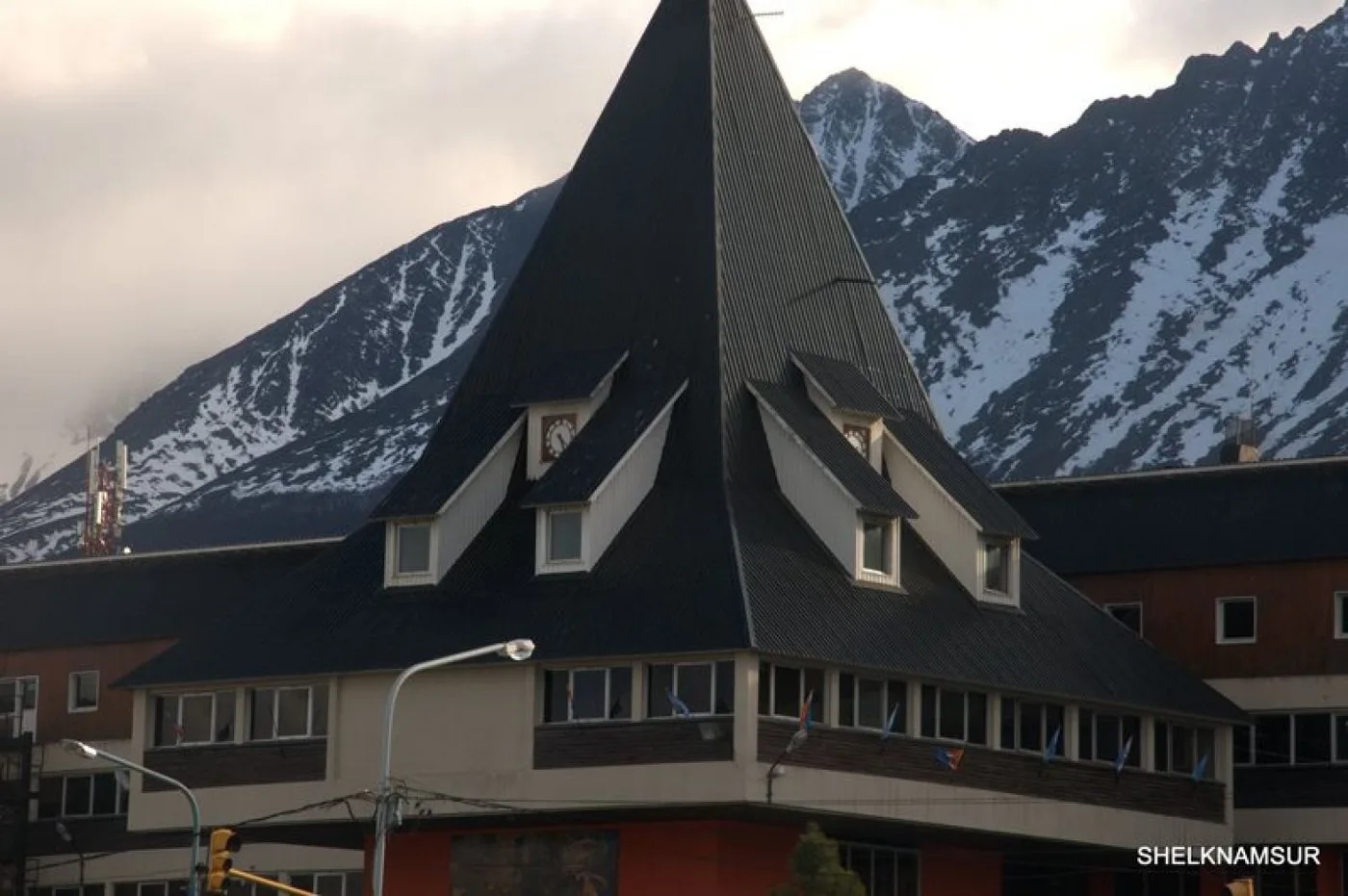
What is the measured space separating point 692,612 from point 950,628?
26.3ft

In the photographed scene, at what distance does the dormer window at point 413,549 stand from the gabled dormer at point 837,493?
27.3ft

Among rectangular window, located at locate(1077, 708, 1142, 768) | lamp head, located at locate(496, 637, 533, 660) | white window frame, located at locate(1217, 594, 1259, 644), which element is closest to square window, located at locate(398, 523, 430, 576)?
rectangular window, located at locate(1077, 708, 1142, 768)

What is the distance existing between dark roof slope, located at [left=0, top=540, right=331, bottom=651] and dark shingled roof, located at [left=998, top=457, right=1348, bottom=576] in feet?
71.4

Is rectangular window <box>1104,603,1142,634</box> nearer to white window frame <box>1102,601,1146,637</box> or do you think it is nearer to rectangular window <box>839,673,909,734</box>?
white window frame <box>1102,601,1146,637</box>

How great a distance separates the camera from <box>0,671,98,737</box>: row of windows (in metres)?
97.9

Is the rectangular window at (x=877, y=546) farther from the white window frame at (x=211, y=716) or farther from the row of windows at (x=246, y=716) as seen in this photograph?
the white window frame at (x=211, y=716)

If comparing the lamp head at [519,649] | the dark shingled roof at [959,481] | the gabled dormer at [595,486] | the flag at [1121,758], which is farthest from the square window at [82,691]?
the lamp head at [519,649]

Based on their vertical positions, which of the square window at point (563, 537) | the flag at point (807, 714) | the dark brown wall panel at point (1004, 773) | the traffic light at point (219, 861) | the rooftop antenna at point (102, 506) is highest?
the rooftop antenna at point (102, 506)

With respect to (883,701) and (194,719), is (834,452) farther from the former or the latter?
(194,719)

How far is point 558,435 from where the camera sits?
7706 centimetres

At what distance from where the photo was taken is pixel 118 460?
13938 centimetres

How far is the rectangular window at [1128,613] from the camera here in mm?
86125

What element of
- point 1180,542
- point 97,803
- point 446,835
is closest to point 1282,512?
point 1180,542

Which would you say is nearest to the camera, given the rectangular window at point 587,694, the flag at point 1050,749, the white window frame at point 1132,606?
the rectangular window at point 587,694
